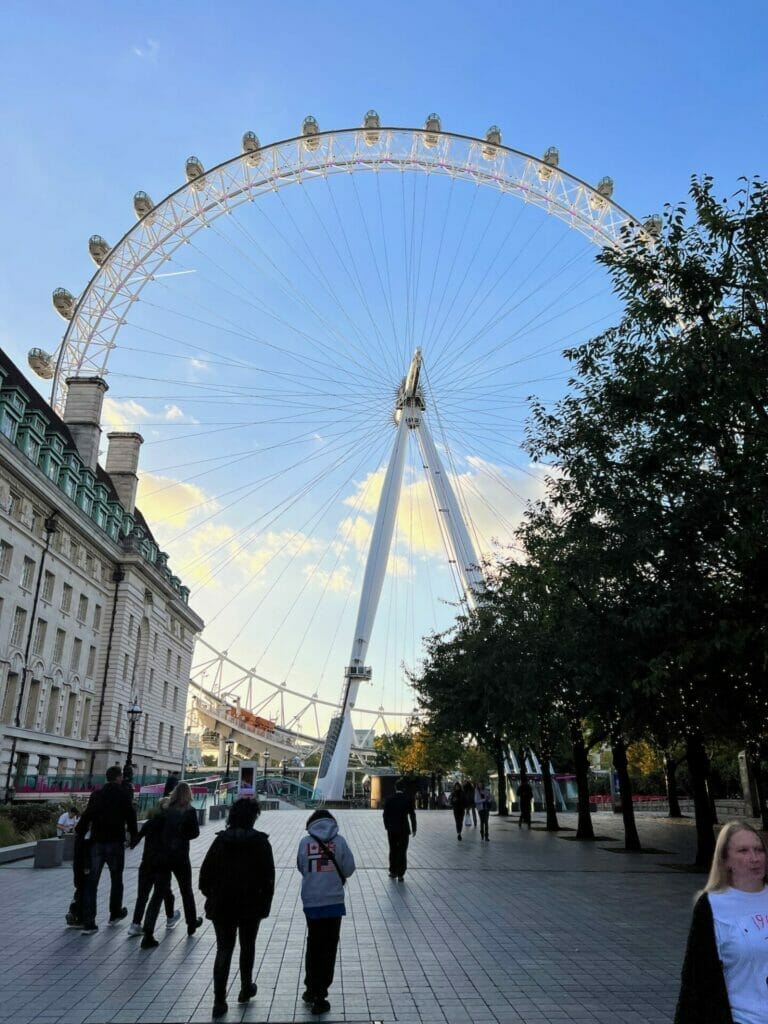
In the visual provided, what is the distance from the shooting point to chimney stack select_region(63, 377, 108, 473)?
60281 mm

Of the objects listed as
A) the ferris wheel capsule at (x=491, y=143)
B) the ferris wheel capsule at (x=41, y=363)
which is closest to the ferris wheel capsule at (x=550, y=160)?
the ferris wheel capsule at (x=491, y=143)

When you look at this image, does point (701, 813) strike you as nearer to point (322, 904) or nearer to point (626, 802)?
point (626, 802)

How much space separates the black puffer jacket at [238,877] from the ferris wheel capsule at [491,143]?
4970 cm

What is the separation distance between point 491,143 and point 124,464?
3948 centimetres

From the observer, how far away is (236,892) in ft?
25.8

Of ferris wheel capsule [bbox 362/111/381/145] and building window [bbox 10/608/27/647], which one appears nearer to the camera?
building window [bbox 10/608/27/647]

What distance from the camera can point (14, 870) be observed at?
1820 cm

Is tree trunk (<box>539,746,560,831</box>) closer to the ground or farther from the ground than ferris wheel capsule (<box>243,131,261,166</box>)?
closer to the ground

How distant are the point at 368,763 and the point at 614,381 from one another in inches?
4883

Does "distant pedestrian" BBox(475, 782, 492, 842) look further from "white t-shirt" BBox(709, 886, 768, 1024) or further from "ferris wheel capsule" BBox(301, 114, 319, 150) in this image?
"ferris wheel capsule" BBox(301, 114, 319, 150)

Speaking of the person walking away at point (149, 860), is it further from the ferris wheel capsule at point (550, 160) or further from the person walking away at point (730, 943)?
the ferris wheel capsule at point (550, 160)

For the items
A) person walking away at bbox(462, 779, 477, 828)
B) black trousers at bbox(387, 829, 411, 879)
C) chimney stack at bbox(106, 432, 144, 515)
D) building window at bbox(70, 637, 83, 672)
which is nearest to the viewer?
black trousers at bbox(387, 829, 411, 879)

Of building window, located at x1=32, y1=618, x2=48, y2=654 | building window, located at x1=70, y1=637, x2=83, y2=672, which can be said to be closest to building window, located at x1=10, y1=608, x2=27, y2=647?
building window, located at x1=32, y1=618, x2=48, y2=654

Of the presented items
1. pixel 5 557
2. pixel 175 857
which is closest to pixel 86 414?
pixel 5 557
